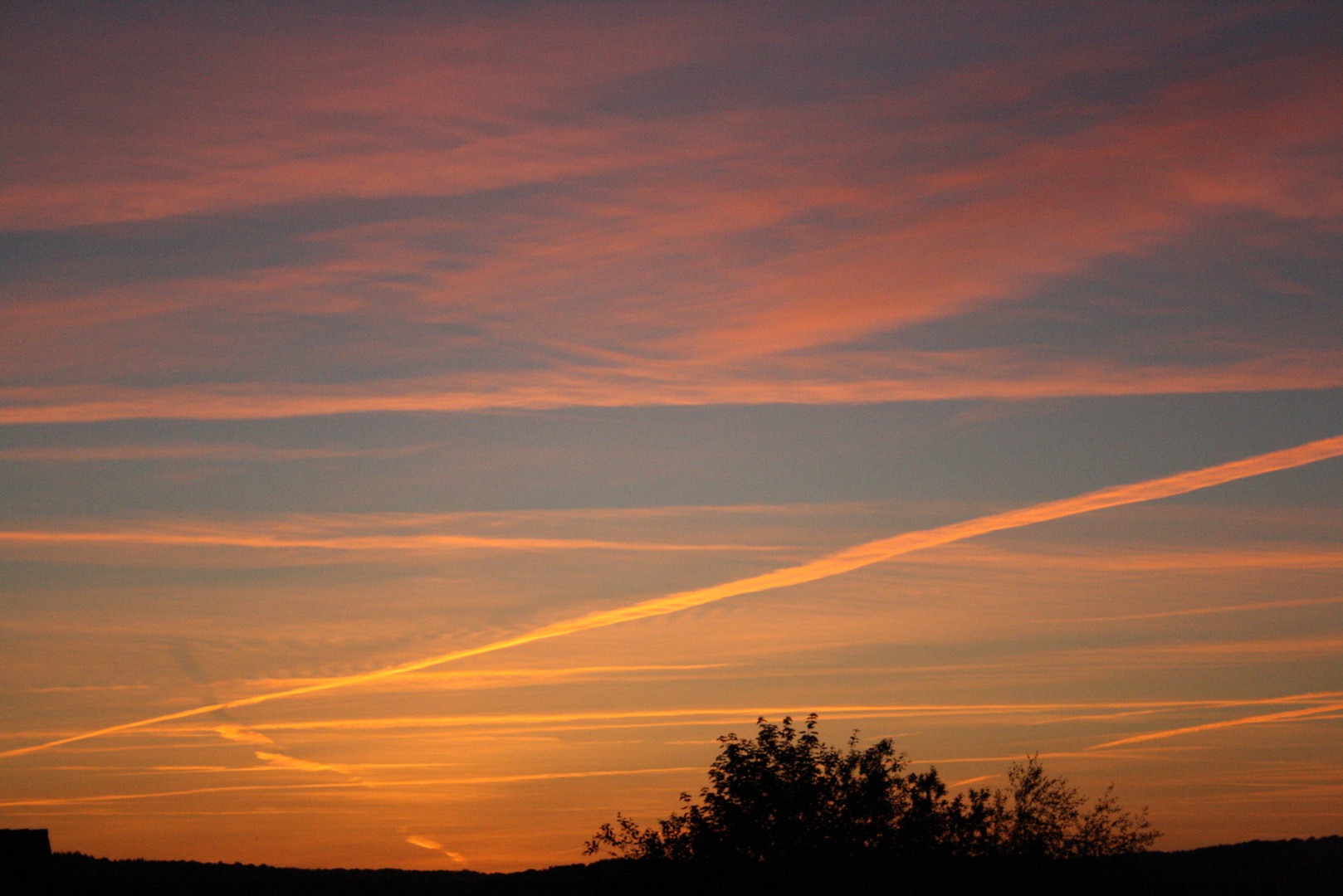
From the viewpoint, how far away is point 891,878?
45.3 meters

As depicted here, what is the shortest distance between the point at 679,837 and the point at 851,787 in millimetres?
6983

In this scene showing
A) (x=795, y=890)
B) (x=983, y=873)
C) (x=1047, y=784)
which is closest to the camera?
(x=795, y=890)

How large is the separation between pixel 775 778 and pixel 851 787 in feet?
10.4

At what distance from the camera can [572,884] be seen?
140 m

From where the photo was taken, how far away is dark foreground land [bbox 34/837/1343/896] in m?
45.7

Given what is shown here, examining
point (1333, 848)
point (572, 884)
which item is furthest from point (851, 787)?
point (1333, 848)

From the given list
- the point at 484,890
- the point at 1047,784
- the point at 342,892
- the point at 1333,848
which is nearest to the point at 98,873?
the point at 342,892

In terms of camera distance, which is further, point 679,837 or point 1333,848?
point 1333,848

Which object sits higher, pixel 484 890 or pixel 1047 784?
pixel 1047 784

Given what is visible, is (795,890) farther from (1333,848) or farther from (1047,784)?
(1333,848)

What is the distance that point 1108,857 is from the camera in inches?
2601

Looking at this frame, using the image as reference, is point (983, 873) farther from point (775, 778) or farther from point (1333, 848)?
point (1333, 848)

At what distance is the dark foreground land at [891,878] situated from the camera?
150ft

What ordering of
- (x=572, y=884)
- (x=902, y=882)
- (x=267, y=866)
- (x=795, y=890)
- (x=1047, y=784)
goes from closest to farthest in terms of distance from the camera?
(x=795, y=890) → (x=902, y=882) → (x=1047, y=784) → (x=572, y=884) → (x=267, y=866)
